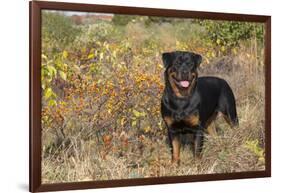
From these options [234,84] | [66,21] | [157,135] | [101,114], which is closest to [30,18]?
[66,21]

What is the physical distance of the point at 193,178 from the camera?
5789 millimetres

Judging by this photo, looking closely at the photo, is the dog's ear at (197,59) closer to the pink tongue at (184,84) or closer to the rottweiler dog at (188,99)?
the rottweiler dog at (188,99)

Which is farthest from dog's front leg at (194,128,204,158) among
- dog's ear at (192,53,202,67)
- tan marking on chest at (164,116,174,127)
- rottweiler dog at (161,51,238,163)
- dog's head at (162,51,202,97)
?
dog's ear at (192,53,202,67)

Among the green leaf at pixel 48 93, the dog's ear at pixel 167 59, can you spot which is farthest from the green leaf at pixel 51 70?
the dog's ear at pixel 167 59

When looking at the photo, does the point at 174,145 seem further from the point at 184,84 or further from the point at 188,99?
the point at 184,84

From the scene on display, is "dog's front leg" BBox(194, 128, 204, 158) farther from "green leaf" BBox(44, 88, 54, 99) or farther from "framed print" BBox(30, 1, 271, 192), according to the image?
"green leaf" BBox(44, 88, 54, 99)

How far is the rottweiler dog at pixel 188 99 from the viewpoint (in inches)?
223

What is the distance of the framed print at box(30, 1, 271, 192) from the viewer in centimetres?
526

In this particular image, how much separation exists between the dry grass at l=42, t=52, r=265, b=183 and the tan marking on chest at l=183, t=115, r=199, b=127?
21 cm

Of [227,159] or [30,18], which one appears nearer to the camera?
[30,18]

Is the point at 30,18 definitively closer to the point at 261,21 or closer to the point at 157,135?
the point at 157,135

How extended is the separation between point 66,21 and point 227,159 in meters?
1.98

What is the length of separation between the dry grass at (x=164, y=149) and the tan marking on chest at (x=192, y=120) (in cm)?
21

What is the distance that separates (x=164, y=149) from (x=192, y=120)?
14.6 inches
